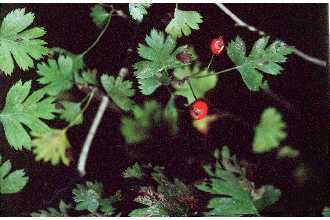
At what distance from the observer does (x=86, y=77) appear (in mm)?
1622

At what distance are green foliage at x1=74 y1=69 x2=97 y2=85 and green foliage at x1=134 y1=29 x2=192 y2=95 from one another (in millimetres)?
283

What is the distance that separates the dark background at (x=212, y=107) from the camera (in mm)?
1543

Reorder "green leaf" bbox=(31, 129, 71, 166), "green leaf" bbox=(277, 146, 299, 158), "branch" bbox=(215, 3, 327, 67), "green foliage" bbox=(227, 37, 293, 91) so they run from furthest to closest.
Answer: "green leaf" bbox=(277, 146, 299, 158), "branch" bbox=(215, 3, 327, 67), "green leaf" bbox=(31, 129, 71, 166), "green foliage" bbox=(227, 37, 293, 91)

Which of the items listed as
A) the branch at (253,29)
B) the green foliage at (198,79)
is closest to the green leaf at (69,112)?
the green foliage at (198,79)

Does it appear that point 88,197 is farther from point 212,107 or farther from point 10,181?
point 212,107

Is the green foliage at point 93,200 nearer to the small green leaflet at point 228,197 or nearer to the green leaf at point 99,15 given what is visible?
the small green leaflet at point 228,197

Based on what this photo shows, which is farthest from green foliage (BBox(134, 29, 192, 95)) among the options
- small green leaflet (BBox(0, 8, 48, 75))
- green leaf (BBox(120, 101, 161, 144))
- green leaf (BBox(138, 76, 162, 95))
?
small green leaflet (BBox(0, 8, 48, 75))

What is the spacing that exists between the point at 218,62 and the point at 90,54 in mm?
531

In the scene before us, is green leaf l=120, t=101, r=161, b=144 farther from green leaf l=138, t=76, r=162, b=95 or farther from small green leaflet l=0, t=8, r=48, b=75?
small green leaflet l=0, t=8, r=48, b=75

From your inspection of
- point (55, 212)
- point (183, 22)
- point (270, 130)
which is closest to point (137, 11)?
point (183, 22)

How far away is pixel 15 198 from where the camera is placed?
1468mm

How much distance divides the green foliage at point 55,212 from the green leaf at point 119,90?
1.39 ft

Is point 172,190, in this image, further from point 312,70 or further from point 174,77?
point 312,70

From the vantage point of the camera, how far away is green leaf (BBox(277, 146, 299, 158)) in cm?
171
